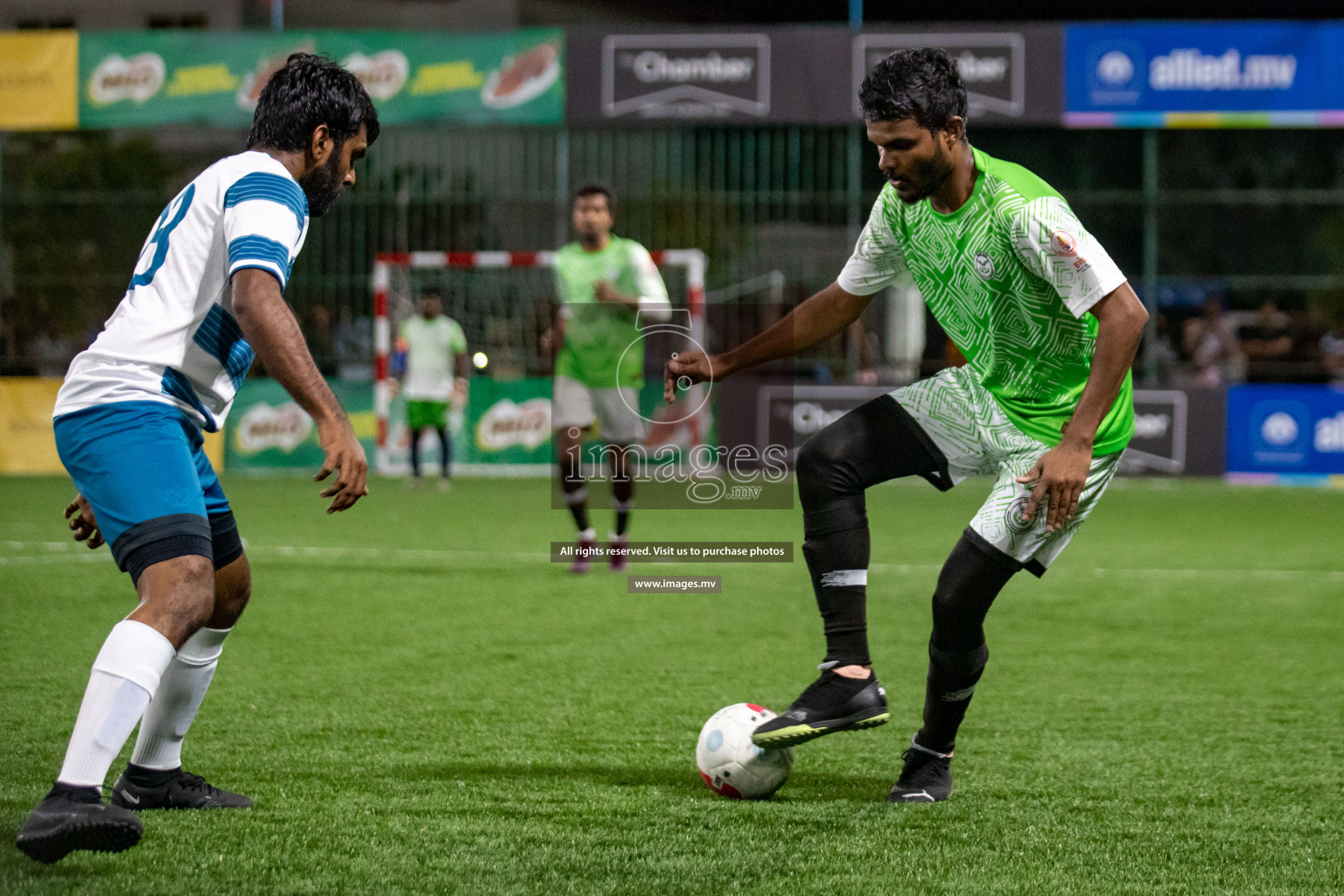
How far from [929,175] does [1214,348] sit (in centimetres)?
1558

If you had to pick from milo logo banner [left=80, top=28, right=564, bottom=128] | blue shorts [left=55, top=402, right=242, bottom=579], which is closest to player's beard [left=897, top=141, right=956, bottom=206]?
blue shorts [left=55, top=402, right=242, bottom=579]

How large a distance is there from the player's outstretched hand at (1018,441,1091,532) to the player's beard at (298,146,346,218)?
1.83 m

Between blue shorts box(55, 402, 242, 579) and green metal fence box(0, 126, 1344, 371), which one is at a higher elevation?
green metal fence box(0, 126, 1344, 371)

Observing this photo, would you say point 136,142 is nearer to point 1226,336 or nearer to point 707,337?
point 707,337

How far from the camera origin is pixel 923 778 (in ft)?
13.0

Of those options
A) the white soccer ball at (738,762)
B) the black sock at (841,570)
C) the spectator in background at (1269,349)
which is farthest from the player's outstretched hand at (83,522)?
the spectator in background at (1269,349)

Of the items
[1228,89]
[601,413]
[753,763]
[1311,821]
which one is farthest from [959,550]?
[1228,89]

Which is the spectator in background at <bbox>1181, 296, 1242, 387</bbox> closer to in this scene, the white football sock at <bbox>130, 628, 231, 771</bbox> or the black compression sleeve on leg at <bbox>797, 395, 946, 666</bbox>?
the black compression sleeve on leg at <bbox>797, 395, 946, 666</bbox>

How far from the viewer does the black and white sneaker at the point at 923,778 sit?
3898mm

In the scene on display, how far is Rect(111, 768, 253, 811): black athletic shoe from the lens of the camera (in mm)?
3697

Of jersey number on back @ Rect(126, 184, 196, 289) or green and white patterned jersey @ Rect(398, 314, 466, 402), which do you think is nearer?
jersey number on back @ Rect(126, 184, 196, 289)

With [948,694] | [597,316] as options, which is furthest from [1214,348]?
[948,694]

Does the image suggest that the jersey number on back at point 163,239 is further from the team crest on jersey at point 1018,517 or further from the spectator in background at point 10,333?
the spectator in background at point 10,333

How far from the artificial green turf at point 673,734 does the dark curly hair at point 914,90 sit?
1.76 meters
